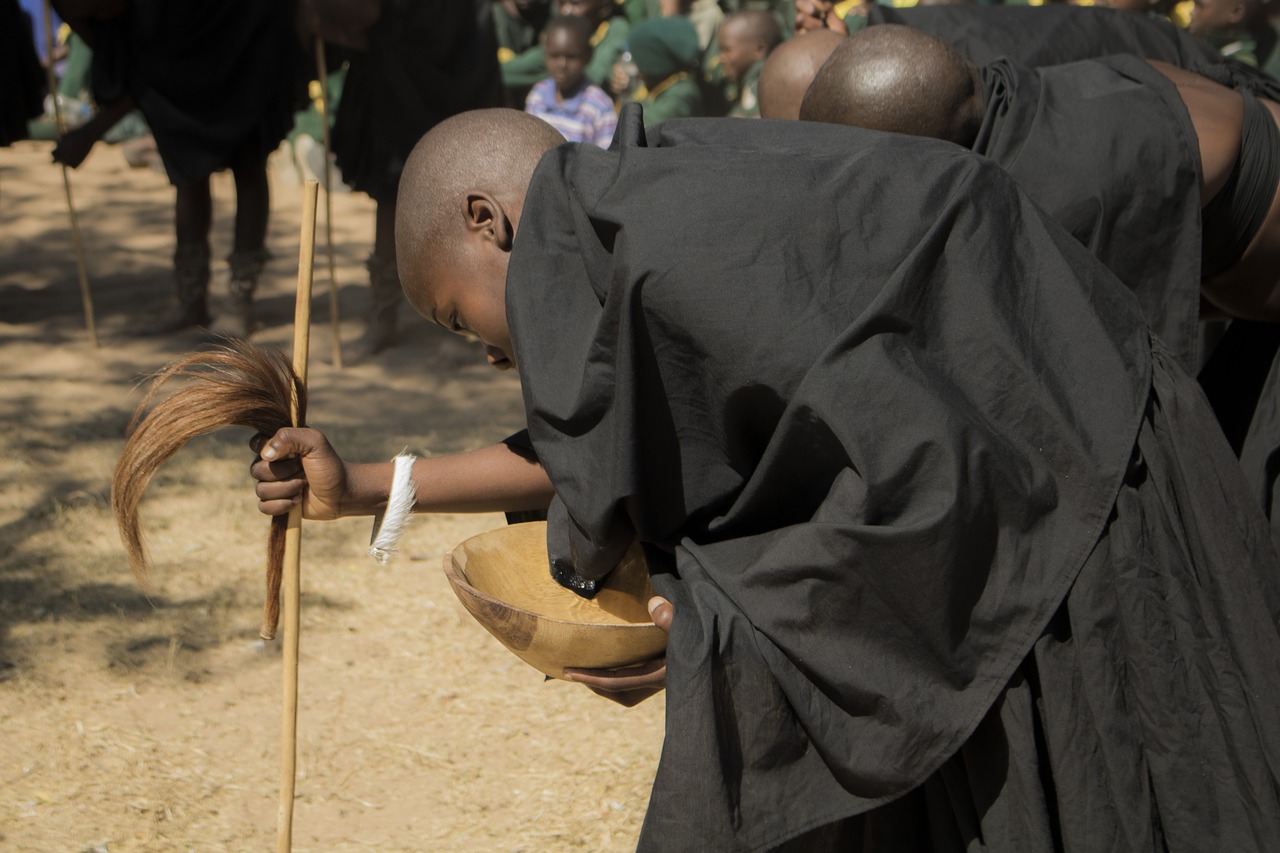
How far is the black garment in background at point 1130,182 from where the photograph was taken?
2.28 metres

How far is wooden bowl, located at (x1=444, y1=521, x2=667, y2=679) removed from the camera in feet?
6.30

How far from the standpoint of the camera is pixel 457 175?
199 centimetres

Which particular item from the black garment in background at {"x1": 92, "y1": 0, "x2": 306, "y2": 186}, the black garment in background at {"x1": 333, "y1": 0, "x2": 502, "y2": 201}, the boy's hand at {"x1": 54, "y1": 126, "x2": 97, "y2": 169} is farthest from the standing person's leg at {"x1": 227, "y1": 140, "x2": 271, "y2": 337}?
the boy's hand at {"x1": 54, "y1": 126, "x2": 97, "y2": 169}

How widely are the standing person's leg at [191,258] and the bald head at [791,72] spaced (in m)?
3.74

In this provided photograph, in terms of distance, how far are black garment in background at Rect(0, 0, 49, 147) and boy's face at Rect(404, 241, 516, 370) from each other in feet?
17.2

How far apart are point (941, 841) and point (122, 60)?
539cm

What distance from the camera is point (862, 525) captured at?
1589 millimetres

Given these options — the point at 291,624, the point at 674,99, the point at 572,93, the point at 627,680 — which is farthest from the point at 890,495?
the point at 674,99

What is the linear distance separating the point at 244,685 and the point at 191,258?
3443 mm

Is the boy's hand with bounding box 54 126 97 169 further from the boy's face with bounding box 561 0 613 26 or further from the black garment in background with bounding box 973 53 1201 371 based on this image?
the black garment in background with bounding box 973 53 1201 371

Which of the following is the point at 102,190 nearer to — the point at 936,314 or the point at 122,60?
the point at 122,60

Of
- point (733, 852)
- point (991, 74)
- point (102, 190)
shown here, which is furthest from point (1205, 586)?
point (102, 190)

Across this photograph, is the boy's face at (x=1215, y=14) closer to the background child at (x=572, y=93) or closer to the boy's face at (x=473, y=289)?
the background child at (x=572, y=93)

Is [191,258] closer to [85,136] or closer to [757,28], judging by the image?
[85,136]
